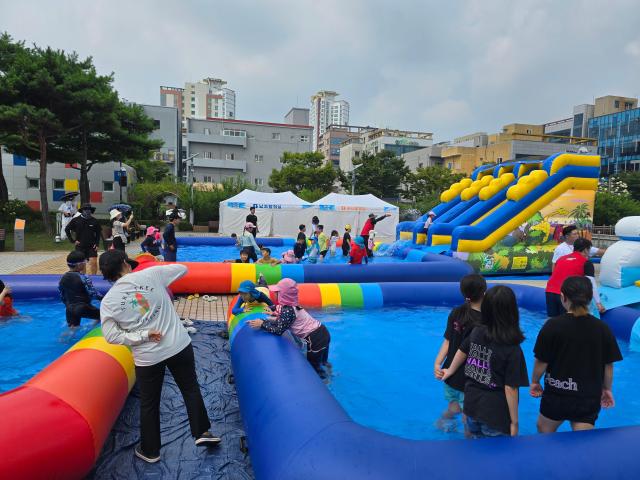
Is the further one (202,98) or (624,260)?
(202,98)

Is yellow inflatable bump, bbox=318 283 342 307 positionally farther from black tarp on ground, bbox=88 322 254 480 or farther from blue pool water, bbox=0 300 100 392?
blue pool water, bbox=0 300 100 392

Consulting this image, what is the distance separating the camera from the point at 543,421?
8.79 ft

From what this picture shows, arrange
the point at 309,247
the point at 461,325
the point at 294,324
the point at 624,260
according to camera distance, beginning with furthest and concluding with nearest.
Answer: the point at 309,247
the point at 624,260
the point at 294,324
the point at 461,325

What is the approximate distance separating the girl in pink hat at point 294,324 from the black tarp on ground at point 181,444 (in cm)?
71

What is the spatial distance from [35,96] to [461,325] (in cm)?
1527

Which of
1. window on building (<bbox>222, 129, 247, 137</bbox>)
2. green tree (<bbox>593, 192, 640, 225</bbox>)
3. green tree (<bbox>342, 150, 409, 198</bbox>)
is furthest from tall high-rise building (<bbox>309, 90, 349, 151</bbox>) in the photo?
green tree (<bbox>593, 192, 640, 225</bbox>)

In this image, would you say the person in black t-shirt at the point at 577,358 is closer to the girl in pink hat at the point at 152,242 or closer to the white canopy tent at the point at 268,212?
the girl in pink hat at the point at 152,242

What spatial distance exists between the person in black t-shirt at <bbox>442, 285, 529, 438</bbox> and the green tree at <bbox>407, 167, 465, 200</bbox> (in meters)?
33.7

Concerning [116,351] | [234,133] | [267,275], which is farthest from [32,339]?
[234,133]

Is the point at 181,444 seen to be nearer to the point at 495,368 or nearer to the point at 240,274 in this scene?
the point at 495,368

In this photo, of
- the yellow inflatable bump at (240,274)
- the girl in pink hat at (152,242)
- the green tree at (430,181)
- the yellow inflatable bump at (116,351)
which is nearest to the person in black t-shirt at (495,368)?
the yellow inflatable bump at (116,351)

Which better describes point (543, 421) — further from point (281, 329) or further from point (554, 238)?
point (554, 238)

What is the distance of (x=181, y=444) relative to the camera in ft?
10.1

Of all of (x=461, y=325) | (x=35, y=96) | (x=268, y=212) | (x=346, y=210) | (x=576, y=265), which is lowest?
(x=461, y=325)
